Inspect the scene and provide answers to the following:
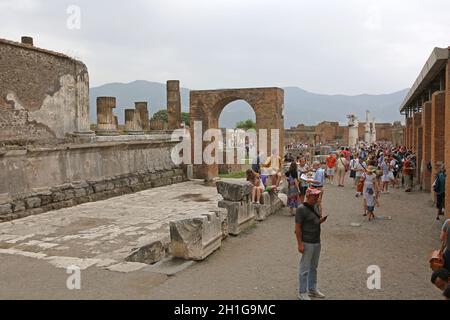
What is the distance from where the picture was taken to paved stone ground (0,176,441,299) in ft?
18.5

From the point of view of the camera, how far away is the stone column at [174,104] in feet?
75.0

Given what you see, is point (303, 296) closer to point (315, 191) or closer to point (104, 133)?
point (315, 191)

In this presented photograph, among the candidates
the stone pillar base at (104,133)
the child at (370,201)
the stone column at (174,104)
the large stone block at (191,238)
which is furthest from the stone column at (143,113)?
the large stone block at (191,238)

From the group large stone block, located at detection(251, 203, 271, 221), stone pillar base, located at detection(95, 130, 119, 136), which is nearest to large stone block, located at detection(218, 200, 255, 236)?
large stone block, located at detection(251, 203, 271, 221)

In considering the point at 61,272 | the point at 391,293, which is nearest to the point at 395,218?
the point at 391,293

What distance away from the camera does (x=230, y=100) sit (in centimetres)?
1948

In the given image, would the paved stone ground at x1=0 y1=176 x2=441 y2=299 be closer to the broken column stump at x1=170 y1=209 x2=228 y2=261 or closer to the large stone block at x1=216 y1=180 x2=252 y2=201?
the broken column stump at x1=170 y1=209 x2=228 y2=261

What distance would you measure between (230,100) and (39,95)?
8.07 meters

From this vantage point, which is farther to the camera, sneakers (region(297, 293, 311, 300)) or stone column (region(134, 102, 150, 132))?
stone column (region(134, 102, 150, 132))

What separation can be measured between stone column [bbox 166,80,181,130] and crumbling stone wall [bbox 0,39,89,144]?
6.26 metres

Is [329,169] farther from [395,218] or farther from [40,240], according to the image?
[40,240]

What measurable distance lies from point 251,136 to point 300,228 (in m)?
28.7
